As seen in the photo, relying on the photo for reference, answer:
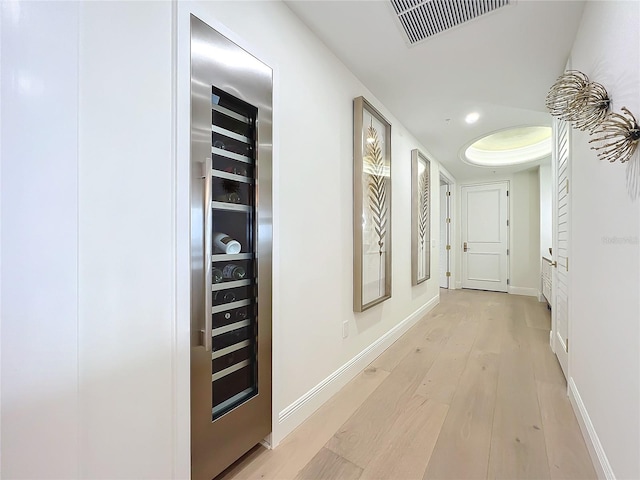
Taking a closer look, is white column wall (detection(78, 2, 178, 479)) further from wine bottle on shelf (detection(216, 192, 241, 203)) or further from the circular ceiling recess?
the circular ceiling recess

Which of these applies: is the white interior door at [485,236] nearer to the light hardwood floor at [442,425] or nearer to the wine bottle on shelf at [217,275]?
the light hardwood floor at [442,425]

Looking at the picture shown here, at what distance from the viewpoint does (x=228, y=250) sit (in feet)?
4.06

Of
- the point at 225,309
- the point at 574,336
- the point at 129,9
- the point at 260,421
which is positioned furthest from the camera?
the point at 574,336

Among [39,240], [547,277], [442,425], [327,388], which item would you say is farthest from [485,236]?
[39,240]

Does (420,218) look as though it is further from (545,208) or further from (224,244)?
(224,244)

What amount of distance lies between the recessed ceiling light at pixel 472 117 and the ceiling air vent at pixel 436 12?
1420 millimetres

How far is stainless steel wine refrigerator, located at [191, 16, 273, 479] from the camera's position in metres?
1.09

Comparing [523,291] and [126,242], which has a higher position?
[126,242]

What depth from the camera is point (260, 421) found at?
1.40 meters

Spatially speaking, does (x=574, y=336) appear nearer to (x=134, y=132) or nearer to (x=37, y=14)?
(x=134, y=132)

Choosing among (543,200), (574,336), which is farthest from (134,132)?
(543,200)

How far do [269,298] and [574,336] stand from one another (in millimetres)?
2035

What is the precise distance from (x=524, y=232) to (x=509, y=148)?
1.71 m

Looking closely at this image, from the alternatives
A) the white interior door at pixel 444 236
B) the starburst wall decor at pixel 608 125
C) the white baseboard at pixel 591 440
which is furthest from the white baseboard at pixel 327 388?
the white interior door at pixel 444 236
